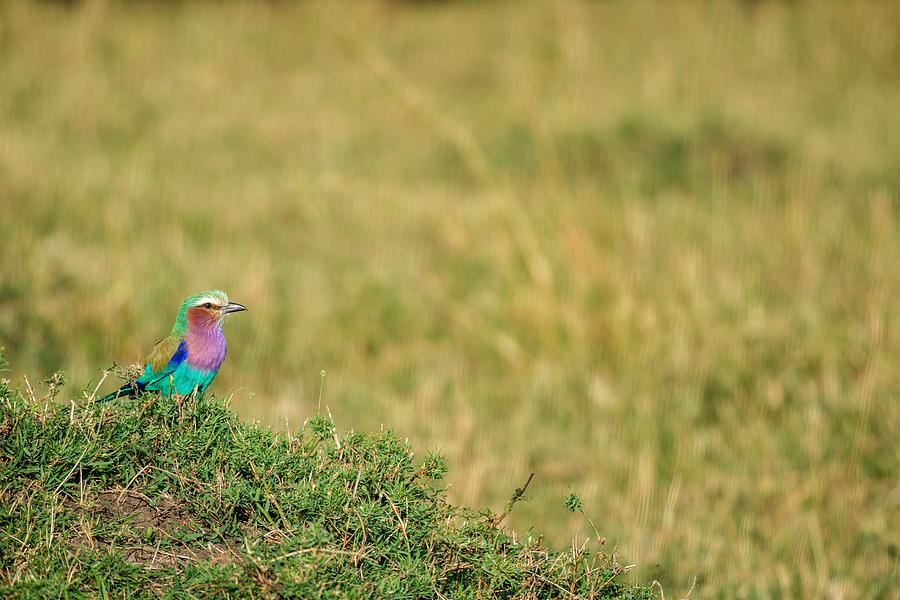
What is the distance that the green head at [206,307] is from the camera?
2.60 m

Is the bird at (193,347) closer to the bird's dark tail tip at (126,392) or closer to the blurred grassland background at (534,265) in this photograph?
the bird's dark tail tip at (126,392)

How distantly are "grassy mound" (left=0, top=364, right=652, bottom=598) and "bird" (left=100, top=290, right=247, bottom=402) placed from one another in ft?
0.29

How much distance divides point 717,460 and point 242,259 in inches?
176

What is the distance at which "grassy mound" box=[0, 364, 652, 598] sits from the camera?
2.48 metres

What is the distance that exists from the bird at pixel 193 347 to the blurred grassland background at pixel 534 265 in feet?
6.18

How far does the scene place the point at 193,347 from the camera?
2631 mm

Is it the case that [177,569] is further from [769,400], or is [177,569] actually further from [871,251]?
[871,251]

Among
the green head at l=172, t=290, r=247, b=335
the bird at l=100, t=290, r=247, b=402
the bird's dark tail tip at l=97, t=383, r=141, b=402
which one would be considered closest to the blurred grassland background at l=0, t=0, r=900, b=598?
the bird's dark tail tip at l=97, t=383, r=141, b=402

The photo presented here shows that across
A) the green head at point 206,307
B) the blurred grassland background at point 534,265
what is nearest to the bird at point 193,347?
the green head at point 206,307

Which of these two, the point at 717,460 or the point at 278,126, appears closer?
the point at 717,460

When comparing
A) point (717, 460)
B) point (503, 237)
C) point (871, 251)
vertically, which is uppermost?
point (503, 237)

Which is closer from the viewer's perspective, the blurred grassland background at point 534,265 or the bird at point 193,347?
the bird at point 193,347

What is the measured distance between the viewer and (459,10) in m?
18.4

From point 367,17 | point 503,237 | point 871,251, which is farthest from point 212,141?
point 871,251
